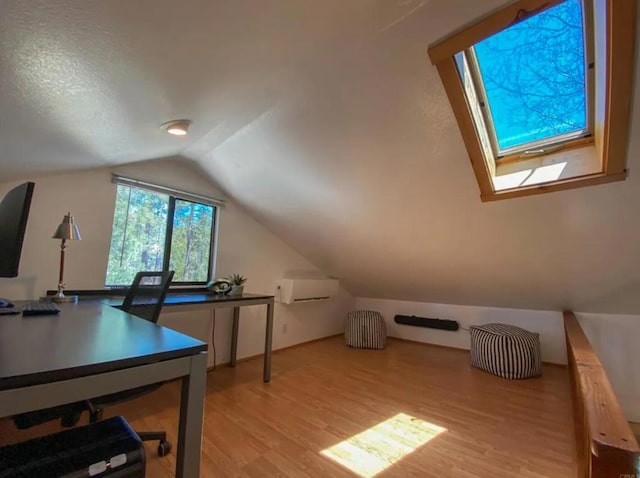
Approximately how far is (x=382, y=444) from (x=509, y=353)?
82.4 inches

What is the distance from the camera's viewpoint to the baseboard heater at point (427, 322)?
420cm

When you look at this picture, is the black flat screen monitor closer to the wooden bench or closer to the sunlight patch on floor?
the sunlight patch on floor

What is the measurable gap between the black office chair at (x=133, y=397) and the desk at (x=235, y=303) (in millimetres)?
343

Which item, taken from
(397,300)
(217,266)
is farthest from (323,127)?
(397,300)

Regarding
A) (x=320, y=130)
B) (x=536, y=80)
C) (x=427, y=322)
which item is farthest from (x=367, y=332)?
(x=536, y=80)

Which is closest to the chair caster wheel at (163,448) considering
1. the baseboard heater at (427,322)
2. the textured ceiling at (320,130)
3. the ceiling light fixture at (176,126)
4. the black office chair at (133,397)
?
the black office chair at (133,397)

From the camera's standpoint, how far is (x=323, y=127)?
2084mm

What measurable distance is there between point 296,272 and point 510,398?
2.74m

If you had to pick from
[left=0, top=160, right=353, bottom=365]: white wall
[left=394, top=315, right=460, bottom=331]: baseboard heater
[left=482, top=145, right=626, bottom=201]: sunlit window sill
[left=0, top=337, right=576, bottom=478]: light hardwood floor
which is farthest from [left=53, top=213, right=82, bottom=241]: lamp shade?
[left=394, top=315, right=460, bottom=331]: baseboard heater

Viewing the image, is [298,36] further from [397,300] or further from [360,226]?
[397,300]

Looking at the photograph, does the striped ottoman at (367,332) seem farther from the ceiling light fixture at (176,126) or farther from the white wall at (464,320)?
the ceiling light fixture at (176,126)

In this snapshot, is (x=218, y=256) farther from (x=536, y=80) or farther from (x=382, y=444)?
(x=536, y=80)

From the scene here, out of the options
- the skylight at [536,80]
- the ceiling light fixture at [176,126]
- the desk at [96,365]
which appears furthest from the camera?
the ceiling light fixture at [176,126]

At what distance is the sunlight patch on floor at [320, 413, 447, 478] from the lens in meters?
1.69
